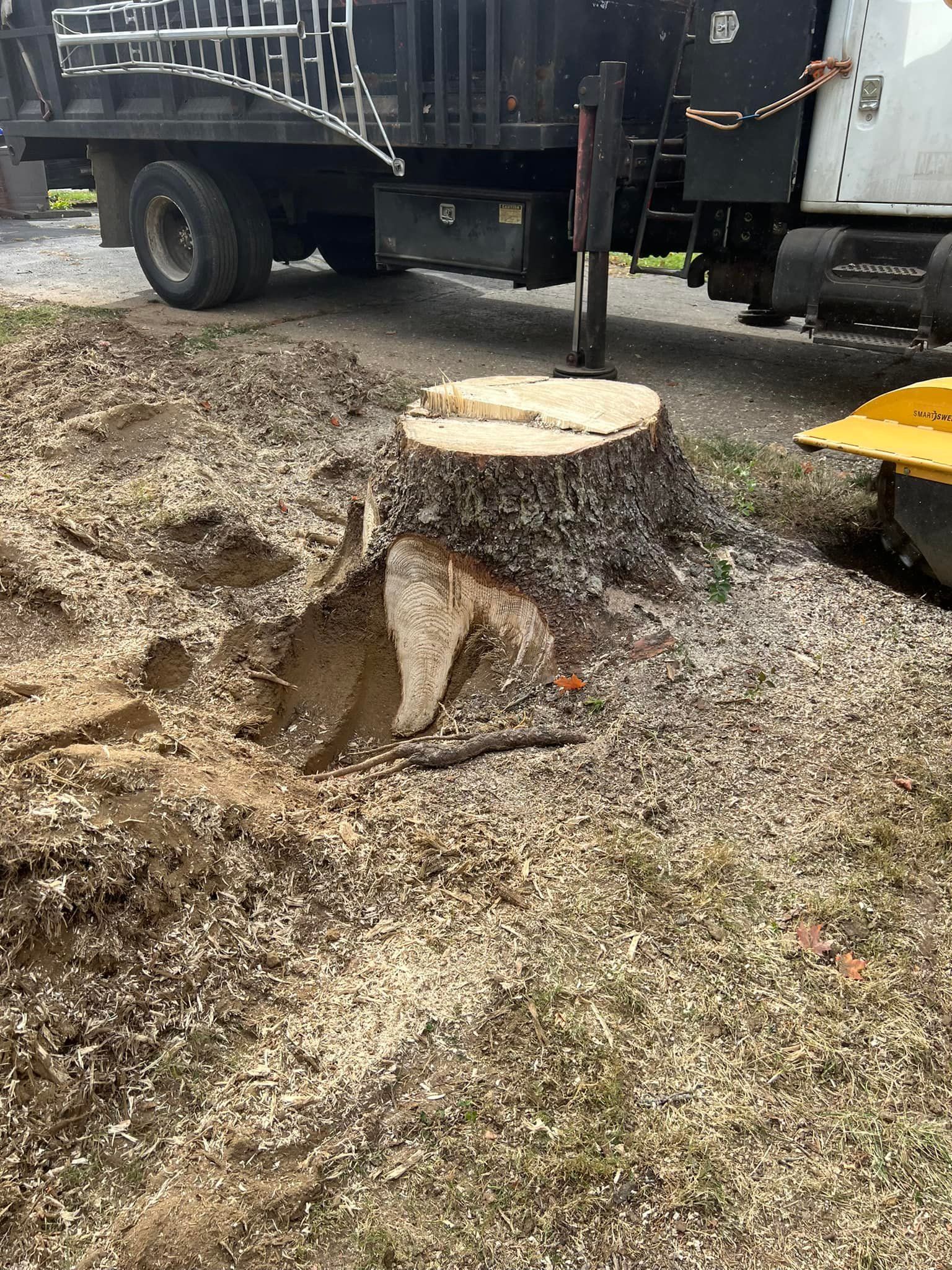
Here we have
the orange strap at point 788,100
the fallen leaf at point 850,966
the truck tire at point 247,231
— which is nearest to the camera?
the fallen leaf at point 850,966

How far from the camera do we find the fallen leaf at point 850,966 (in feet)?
6.64

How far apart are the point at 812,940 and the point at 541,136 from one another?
17.2 ft

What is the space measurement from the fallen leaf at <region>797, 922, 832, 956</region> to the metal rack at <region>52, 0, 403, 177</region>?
5.84 meters

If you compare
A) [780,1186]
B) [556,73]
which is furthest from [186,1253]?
[556,73]

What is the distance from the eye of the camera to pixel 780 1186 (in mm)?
1671

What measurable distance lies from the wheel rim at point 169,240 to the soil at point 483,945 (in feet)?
20.7

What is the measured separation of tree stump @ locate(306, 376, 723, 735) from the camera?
2.87 metres

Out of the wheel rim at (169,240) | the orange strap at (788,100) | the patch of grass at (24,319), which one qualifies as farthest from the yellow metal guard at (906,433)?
the wheel rim at (169,240)

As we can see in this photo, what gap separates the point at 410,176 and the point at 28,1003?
6.77 m

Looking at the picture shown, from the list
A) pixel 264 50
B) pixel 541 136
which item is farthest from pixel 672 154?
pixel 264 50

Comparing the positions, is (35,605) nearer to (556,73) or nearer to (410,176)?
(556,73)

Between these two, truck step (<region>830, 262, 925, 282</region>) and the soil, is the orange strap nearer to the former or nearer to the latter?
truck step (<region>830, 262, 925, 282</region>)

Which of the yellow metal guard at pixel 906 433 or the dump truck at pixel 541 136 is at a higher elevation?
the dump truck at pixel 541 136

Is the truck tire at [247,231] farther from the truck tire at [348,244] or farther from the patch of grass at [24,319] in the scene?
the patch of grass at [24,319]
